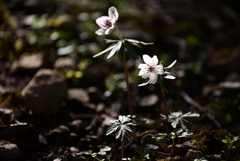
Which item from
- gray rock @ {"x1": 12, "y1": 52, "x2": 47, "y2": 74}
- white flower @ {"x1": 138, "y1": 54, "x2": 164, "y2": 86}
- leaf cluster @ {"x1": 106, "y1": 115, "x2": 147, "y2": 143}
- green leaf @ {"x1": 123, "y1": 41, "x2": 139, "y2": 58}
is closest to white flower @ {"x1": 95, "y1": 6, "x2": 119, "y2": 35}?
green leaf @ {"x1": 123, "y1": 41, "x2": 139, "y2": 58}

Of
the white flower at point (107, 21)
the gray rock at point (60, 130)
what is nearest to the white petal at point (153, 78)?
the white flower at point (107, 21)

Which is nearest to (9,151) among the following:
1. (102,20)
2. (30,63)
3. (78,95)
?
(78,95)

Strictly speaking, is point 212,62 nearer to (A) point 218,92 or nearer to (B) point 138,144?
(A) point 218,92

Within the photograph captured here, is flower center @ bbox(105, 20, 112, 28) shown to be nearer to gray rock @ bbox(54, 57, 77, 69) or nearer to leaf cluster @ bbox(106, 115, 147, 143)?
leaf cluster @ bbox(106, 115, 147, 143)

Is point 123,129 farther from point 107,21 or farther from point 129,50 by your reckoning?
point 107,21

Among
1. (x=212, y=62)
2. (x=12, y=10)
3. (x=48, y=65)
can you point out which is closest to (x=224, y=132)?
(x=212, y=62)
